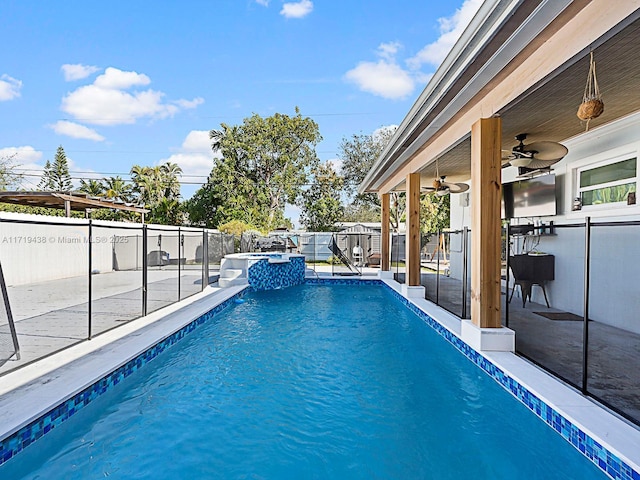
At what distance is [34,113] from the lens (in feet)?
102

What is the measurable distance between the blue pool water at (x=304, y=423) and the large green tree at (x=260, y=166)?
60.8ft

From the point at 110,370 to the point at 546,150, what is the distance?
540 centimetres

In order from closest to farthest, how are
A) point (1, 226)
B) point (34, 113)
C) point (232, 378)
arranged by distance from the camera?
1. point (232, 378)
2. point (1, 226)
3. point (34, 113)

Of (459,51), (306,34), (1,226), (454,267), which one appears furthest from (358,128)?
(459,51)

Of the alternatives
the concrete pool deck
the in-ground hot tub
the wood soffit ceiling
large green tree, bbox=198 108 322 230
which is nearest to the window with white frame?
the wood soffit ceiling

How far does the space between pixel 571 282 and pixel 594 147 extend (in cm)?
198

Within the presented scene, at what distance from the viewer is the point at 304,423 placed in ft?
10.2

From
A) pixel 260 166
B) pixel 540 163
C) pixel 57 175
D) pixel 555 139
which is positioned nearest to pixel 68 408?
pixel 540 163

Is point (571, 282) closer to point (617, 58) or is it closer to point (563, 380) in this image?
point (563, 380)

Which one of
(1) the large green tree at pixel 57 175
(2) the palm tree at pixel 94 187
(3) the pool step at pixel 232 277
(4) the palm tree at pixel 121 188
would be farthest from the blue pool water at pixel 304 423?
(1) the large green tree at pixel 57 175

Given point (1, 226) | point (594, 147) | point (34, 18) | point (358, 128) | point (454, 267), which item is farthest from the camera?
point (358, 128)

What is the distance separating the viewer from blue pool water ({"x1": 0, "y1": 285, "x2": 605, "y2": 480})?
8.16 feet

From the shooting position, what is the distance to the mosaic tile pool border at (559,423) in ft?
7.24

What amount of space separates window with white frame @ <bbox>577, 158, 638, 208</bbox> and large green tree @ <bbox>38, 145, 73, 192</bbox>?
4146 cm
